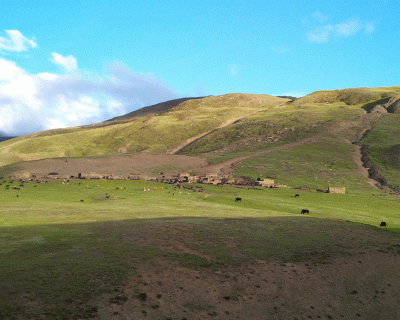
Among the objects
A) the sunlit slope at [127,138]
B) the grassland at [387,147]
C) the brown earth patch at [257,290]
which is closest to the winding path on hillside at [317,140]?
the grassland at [387,147]

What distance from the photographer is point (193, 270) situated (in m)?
11.0

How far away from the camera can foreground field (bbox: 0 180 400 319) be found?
8445 mm

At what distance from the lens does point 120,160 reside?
68812mm

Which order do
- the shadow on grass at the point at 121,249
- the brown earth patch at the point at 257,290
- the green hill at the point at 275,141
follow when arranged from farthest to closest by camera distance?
the green hill at the point at 275,141
the brown earth patch at the point at 257,290
the shadow on grass at the point at 121,249

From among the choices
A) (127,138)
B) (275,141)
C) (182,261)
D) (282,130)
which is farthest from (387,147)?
(127,138)

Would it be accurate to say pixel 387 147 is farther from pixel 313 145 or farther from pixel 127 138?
pixel 127 138

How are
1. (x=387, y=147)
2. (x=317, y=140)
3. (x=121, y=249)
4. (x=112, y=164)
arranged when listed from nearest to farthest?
(x=121, y=249) → (x=112, y=164) → (x=387, y=147) → (x=317, y=140)

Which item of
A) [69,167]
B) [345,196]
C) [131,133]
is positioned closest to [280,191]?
[345,196]

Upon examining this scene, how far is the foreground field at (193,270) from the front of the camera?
8.45 metres

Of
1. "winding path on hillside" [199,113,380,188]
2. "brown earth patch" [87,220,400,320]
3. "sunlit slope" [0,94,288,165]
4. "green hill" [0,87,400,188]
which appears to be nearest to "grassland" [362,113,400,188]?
"green hill" [0,87,400,188]

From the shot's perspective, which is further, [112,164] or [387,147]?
[387,147]

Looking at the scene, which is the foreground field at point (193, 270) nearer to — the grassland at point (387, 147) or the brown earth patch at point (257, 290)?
the brown earth patch at point (257, 290)

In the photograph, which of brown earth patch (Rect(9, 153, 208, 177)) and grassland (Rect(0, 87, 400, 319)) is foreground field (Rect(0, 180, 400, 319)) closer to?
grassland (Rect(0, 87, 400, 319))

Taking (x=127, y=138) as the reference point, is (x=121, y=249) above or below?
below
